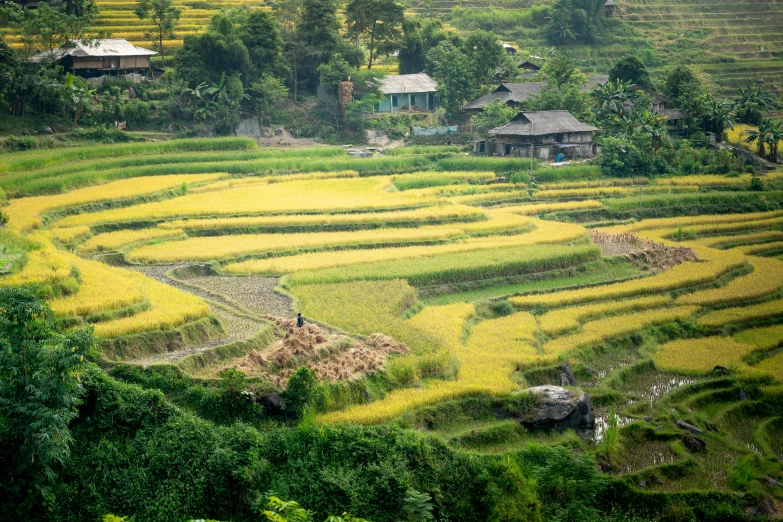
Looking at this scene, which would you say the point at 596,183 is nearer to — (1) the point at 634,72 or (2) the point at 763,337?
(1) the point at 634,72

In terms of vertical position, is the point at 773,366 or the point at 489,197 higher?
the point at 489,197

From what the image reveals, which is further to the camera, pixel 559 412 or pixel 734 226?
pixel 734 226

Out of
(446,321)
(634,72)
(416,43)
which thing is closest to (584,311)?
(446,321)

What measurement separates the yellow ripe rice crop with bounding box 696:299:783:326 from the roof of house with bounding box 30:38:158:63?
2593 cm

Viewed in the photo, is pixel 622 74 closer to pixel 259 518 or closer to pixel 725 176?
pixel 725 176

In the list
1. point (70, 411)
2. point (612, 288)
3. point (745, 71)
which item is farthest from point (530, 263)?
point (745, 71)

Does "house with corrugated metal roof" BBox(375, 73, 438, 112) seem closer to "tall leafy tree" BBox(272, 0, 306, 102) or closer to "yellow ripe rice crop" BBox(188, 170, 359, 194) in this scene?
"tall leafy tree" BBox(272, 0, 306, 102)

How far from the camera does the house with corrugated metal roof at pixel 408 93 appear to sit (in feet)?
140

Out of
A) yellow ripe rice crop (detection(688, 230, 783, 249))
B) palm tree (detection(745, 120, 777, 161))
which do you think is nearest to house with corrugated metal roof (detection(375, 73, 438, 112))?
palm tree (detection(745, 120, 777, 161))

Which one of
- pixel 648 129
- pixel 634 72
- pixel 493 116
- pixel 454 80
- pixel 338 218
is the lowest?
pixel 338 218

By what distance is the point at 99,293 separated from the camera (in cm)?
1803

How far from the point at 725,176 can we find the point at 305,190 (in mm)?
15442

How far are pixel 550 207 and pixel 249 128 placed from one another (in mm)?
13979

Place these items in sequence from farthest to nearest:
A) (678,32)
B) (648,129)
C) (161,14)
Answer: (678,32)
(161,14)
(648,129)
